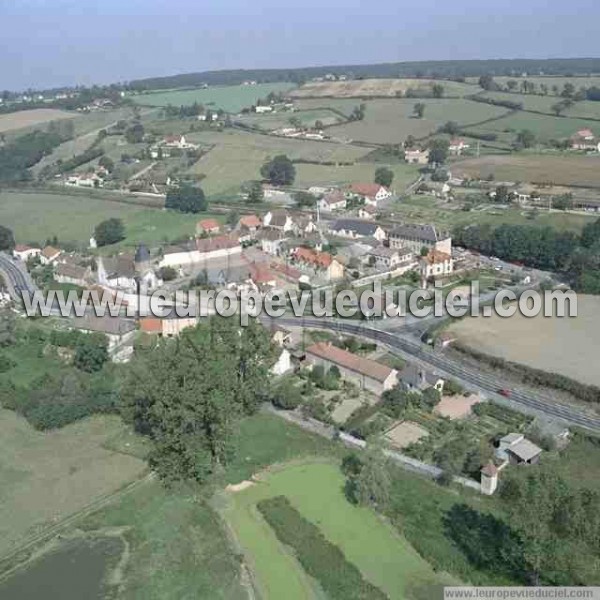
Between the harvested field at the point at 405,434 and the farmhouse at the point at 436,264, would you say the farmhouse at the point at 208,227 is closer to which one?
the farmhouse at the point at 436,264

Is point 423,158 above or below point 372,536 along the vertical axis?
above

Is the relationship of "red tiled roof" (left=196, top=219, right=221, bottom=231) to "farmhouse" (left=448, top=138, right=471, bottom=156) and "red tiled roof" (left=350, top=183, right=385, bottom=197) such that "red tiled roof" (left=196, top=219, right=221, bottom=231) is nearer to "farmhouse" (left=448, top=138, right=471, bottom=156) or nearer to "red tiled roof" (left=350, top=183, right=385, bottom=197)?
"red tiled roof" (left=350, top=183, right=385, bottom=197)

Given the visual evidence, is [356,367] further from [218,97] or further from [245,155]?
[218,97]

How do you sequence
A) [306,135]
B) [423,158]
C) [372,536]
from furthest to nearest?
[306,135] → [423,158] → [372,536]

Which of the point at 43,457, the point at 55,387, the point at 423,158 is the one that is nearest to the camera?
the point at 43,457

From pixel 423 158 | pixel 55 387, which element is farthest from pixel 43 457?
pixel 423 158

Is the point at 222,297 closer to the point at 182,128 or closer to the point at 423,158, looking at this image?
the point at 423,158
